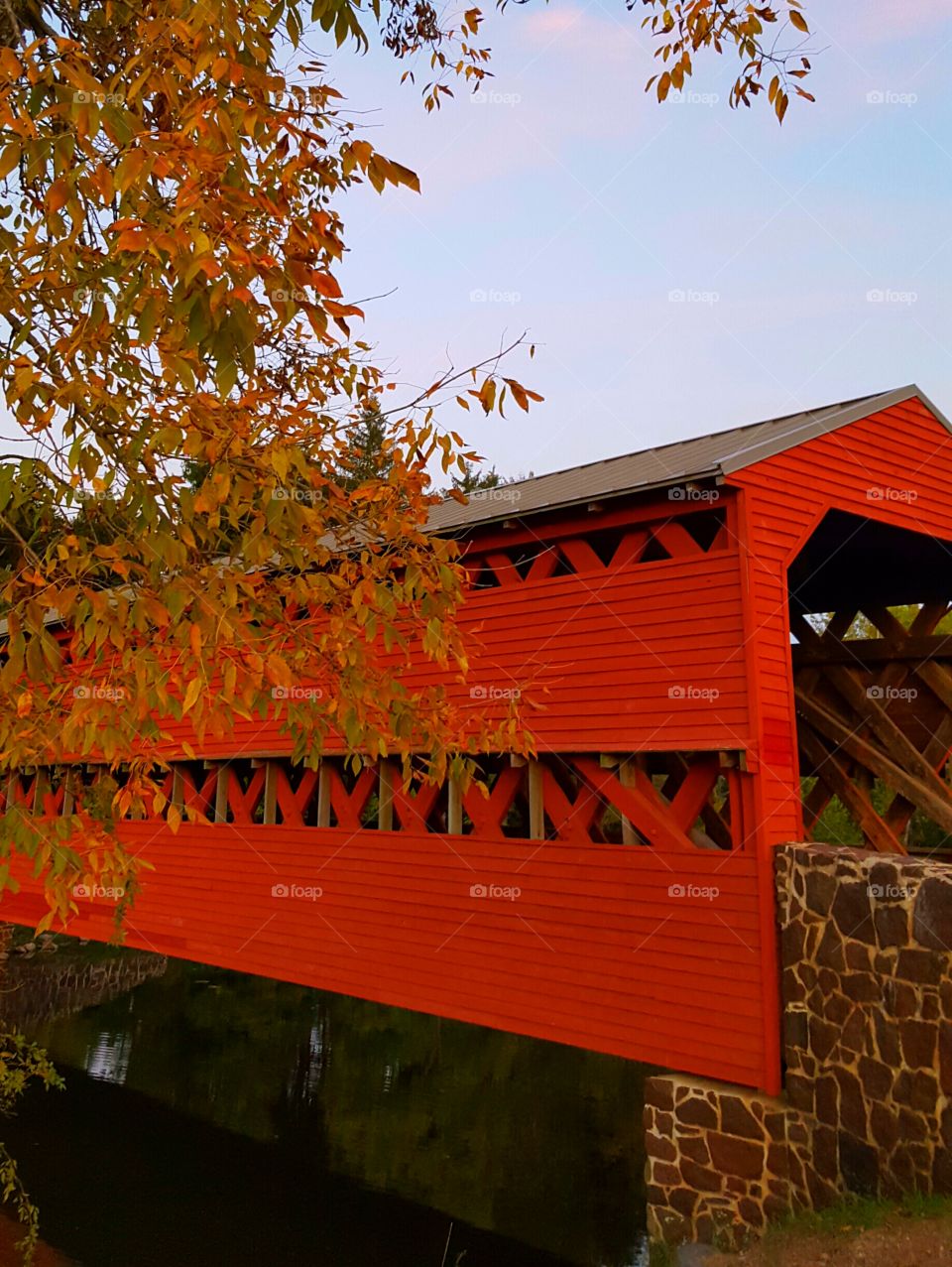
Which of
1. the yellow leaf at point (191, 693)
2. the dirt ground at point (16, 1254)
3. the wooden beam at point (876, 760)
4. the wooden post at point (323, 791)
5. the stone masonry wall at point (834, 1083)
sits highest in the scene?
the wooden beam at point (876, 760)

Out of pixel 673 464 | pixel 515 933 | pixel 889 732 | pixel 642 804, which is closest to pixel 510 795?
pixel 515 933

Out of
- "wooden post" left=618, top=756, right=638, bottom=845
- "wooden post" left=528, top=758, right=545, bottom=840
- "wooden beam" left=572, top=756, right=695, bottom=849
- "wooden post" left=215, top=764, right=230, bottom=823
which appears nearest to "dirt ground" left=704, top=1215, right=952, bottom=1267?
"wooden beam" left=572, top=756, right=695, bottom=849

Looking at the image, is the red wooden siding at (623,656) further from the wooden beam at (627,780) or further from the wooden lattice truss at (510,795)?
the wooden lattice truss at (510,795)

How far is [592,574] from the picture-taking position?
9.27 m

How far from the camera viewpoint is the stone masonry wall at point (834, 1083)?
22.5 feet

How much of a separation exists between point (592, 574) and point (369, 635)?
4.40 metres

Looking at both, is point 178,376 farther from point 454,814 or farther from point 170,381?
point 454,814

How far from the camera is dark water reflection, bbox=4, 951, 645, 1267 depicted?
12.3 metres

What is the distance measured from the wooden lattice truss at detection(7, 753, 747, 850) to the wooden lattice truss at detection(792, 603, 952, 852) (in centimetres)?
171

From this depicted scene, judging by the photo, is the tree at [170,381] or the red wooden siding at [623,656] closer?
the tree at [170,381]

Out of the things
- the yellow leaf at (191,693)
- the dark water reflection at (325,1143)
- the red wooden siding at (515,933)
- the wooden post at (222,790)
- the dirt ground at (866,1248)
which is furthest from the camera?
the wooden post at (222,790)

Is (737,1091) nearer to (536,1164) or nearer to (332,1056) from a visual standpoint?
(536,1164)

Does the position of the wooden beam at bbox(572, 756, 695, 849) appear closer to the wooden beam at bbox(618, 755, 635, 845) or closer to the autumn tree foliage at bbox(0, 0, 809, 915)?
the wooden beam at bbox(618, 755, 635, 845)

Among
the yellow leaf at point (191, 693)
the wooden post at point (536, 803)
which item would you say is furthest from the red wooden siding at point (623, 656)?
the yellow leaf at point (191, 693)
